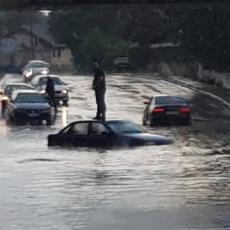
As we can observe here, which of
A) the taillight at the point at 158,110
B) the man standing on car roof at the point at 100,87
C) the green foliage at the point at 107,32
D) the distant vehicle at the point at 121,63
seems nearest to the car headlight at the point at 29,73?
the green foliage at the point at 107,32

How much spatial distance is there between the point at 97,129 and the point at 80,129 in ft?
2.47

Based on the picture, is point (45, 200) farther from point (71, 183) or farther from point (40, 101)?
point (40, 101)

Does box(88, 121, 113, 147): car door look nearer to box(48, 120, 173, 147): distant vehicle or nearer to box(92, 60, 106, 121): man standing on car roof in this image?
box(48, 120, 173, 147): distant vehicle

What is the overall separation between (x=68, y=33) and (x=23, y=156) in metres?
96.7

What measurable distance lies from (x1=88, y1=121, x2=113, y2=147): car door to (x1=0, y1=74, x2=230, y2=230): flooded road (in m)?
0.93

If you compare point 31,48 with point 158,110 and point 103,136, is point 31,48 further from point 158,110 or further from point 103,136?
point 103,136

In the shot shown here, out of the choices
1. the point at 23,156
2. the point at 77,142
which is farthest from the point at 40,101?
the point at 23,156

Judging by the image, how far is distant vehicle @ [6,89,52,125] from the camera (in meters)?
47.1

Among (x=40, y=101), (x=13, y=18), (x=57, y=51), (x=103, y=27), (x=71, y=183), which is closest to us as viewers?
(x=71, y=183)

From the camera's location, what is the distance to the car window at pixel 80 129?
34531 millimetres

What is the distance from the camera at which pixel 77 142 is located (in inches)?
1361

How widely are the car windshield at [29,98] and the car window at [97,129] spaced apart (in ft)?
48.4

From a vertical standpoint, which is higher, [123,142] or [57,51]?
[123,142]

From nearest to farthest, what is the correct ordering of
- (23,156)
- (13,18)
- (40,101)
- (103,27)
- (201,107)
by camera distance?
(23,156)
(40,101)
(201,107)
(103,27)
(13,18)
